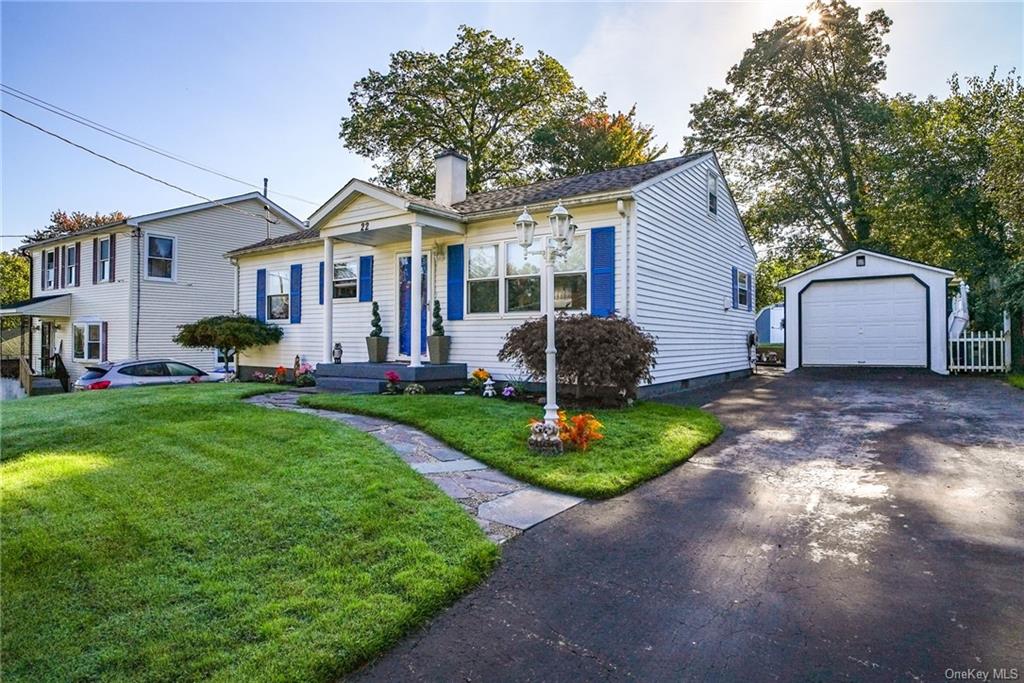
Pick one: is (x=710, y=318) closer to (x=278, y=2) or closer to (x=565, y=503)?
(x=565, y=503)

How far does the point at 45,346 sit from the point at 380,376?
2052 cm

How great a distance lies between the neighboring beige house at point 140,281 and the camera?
1844 centimetres

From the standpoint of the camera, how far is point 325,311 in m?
12.5

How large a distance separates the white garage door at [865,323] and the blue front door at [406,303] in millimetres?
10562

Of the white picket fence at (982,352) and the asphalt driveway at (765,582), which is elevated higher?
the white picket fence at (982,352)

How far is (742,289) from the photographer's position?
614 inches

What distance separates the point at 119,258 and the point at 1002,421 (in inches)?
922

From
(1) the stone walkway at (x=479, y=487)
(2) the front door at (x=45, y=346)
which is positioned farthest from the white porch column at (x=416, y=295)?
(2) the front door at (x=45, y=346)

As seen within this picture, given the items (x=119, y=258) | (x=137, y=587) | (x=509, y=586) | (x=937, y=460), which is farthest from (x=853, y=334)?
(x=119, y=258)

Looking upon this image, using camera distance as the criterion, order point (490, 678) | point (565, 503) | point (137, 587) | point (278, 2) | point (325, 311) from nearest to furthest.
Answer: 1. point (490, 678)
2. point (137, 587)
3. point (565, 503)
4. point (278, 2)
5. point (325, 311)

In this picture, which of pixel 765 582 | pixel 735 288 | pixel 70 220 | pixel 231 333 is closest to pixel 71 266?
pixel 231 333

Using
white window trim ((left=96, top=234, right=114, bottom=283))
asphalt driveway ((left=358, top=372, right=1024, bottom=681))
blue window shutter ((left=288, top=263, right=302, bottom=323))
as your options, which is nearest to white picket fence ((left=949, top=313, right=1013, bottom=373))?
asphalt driveway ((left=358, top=372, right=1024, bottom=681))

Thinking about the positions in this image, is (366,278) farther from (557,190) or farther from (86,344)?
(86,344)

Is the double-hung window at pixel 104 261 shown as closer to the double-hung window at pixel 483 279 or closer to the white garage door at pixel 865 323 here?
the double-hung window at pixel 483 279
